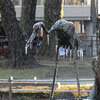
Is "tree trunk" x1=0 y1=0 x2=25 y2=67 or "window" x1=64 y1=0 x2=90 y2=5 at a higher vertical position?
"window" x1=64 y1=0 x2=90 y2=5

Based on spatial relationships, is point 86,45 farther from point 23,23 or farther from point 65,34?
point 65,34

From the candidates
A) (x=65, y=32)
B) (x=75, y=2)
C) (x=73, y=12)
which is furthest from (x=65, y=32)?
(x=75, y=2)

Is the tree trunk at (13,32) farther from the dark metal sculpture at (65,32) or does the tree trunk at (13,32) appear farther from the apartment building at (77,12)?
the apartment building at (77,12)

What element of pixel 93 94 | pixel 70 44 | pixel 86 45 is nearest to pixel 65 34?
pixel 70 44

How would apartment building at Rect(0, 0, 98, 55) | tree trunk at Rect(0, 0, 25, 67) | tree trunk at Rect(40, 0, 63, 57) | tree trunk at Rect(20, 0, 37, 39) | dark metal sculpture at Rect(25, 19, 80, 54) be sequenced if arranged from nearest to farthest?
1. dark metal sculpture at Rect(25, 19, 80, 54)
2. tree trunk at Rect(0, 0, 25, 67)
3. tree trunk at Rect(20, 0, 37, 39)
4. tree trunk at Rect(40, 0, 63, 57)
5. apartment building at Rect(0, 0, 98, 55)

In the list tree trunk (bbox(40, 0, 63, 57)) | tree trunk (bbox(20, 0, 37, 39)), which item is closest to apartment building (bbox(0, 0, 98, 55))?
tree trunk (bbox(40, 0, 63, 57))

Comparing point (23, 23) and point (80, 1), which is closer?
point (23, 23)

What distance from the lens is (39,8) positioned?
32250mm

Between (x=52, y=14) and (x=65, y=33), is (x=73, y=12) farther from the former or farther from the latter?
(x=65, y=33)

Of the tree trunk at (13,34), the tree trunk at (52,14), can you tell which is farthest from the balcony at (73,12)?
the tree trunk at (13,34)

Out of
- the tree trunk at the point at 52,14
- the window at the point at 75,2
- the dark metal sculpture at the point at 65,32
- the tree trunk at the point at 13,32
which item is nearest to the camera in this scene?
the dark metal sculpture at the point at 65,32

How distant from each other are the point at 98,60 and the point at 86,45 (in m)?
17.1

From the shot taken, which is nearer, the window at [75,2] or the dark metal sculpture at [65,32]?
the dark metal sculpture at [65,32]

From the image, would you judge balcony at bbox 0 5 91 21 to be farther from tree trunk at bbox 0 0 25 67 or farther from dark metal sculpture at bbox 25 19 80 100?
dark metal sculpture at bbox 25 19 80 100
